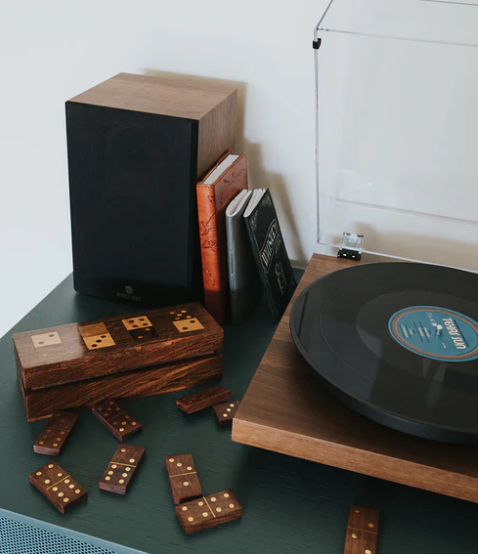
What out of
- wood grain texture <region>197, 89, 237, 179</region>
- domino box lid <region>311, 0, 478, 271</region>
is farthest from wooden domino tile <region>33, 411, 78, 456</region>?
domino box lid <region>311, 0, 478, 271</region>

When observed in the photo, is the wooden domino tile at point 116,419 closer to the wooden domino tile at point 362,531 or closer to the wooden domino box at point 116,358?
the wooden domino box at point 116,358

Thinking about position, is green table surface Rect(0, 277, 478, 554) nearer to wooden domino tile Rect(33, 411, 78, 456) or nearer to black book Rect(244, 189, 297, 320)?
wooden domino tile Rect(33, 411, 78, 456)

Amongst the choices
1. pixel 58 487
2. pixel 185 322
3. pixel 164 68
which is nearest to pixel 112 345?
pixel 185 322

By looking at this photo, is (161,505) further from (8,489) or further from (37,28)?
(37,28)

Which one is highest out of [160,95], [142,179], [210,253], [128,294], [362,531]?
[160,95]

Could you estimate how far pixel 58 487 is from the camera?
0.93m

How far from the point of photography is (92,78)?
1.54 m

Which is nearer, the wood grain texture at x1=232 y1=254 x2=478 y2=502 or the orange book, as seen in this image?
the wood grain texture at x1=232 y1=254 x2=478 y2=502

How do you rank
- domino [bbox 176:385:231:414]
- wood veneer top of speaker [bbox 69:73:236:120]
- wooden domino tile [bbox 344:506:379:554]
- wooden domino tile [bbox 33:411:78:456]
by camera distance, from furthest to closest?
1. wood veneer top of speaker [bbox 69:73:236:120]
2. domino [bbox 176:385:231:414]
3. wooden domino tile [bbox 33:411:78:456]
4. wooden domino tile [bbox 344:506:379:554]

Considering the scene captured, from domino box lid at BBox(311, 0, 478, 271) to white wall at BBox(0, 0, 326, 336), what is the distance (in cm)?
8

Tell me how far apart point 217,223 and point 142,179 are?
16 centimetres

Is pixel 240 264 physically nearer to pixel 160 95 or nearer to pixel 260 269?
pixel 260 269

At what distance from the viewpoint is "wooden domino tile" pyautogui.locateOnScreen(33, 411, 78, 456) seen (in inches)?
39.2

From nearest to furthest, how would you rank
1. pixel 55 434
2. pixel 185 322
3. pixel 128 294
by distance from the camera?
1. pixel 55 434
2. pixel 185 322
3. pixel 128 294
